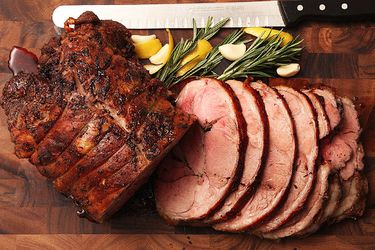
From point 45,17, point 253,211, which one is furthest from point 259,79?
point 45,17

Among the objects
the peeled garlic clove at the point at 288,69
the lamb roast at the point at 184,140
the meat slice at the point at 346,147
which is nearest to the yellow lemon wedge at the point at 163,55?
the lamb roast at the point at 184,140

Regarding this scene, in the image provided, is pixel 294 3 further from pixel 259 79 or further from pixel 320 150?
pixel 320 150

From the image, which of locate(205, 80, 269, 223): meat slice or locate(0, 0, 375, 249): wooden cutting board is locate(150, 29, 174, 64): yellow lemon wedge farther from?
locate(205, 80, 269, 223): meat slice

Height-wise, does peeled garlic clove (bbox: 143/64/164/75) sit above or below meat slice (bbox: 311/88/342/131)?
above

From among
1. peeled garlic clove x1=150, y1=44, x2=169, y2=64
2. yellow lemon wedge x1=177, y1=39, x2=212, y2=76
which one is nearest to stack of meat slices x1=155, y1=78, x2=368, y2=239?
yellow lemon wedge x1=177, y1=39, x2=212, y2=76

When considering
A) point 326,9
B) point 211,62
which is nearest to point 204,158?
point 211,62

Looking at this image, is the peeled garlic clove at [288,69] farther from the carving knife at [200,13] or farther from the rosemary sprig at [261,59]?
the carving knife at [200,13]
